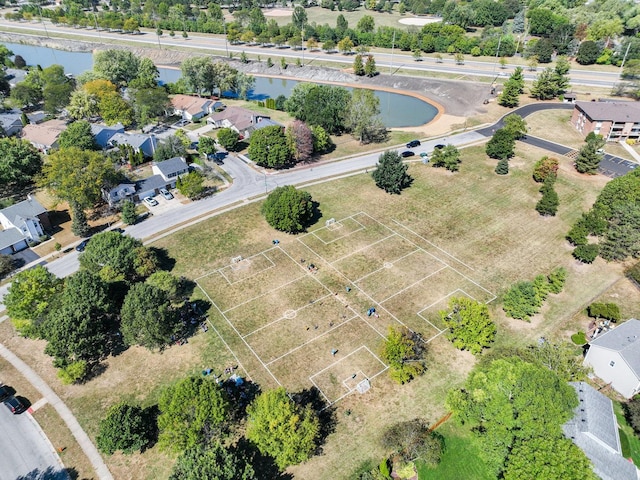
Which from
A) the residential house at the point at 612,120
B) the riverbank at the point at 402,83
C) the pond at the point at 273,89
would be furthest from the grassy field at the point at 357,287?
the pond at the point at 273,89

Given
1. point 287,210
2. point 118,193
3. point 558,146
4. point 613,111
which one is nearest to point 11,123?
point 118,193

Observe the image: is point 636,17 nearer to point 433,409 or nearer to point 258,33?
point 258,33

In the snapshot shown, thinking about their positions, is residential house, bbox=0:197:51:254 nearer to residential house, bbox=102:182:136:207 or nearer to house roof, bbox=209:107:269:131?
residential house, bbox=102:182:136:207

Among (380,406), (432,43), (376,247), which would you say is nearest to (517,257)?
(376,247)

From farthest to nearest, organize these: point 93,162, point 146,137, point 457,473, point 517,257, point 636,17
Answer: point 636,17
point 146,137
point 93,162
point 517,257
point 457,473

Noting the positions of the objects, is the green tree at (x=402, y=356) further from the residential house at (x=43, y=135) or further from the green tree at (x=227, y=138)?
the residential house at (x=43, y=135)

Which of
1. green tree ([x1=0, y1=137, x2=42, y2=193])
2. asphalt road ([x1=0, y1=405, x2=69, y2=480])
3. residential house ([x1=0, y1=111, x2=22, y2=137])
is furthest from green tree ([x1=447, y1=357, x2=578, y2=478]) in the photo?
residential house ([x1=0, y1=111, x2=22, y2=137])
